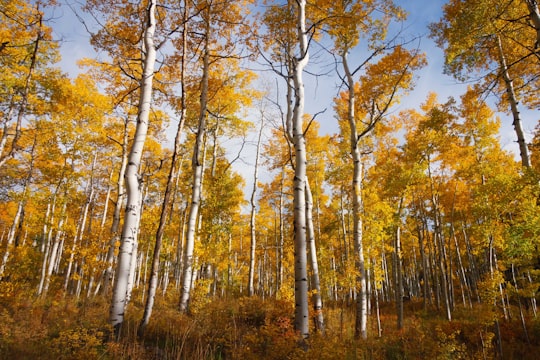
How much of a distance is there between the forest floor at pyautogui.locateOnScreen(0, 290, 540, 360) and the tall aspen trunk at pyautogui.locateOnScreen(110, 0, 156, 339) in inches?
13.2

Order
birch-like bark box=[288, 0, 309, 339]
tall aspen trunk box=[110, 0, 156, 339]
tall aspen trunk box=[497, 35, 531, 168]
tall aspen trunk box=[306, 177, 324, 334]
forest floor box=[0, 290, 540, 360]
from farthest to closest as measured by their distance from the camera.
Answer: tall aspen trunk box=[497, 35, 531, 168]
tall aspen trunk box=[306, 177, 324, 334]
tall aspen trunk box=[110, 0, 156, 339]
birch-like bark box=[288, 0, 309, 339]
forest floor box=[0, 290, 540, 360]

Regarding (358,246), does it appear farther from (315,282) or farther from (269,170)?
(269,170)

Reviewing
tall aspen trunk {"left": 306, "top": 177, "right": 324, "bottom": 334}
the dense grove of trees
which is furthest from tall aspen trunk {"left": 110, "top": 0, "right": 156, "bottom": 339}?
tall aspen trunk {"left": 306, "top": 177, "right": 324, "bottom": 334}

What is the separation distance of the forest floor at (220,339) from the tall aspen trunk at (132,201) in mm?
335

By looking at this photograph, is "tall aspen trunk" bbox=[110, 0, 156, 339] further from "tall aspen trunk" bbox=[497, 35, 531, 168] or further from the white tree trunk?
"tall aspen trunk" bbox=[497, 35, 531, 168]

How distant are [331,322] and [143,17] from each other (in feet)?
35.0

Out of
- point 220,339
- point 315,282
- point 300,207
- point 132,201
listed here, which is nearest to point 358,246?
point 315,282

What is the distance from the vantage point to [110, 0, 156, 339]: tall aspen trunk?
4367 millimetres

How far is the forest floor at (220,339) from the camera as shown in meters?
3.66

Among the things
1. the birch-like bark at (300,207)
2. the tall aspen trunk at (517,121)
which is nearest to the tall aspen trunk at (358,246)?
the birch-like bark at (300,207)

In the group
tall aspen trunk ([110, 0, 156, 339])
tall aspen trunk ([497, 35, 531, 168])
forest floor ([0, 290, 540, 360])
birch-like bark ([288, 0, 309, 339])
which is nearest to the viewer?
forest floor ([0, 290, 540, 360])

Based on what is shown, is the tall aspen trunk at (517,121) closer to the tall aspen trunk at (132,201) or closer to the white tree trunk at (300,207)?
the white tree trunk at (300,207)

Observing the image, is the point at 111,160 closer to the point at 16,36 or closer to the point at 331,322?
the point at 16,36

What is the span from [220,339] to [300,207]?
2.49 metres
